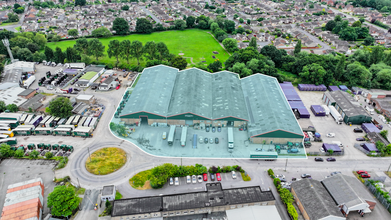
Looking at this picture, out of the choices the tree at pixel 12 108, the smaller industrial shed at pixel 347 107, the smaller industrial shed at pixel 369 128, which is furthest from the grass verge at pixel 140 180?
the smaller industrial shed at pixel 369 128

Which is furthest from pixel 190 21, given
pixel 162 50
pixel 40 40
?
pixel 40 40

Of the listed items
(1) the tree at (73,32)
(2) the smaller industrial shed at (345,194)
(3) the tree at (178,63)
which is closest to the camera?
(2) the smaller industrial shed at (345,194)

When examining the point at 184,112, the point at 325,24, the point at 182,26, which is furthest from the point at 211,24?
the point at 184,112

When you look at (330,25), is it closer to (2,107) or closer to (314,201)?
(314,201)

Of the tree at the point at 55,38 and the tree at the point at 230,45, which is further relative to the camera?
the tree at the point at 55,38

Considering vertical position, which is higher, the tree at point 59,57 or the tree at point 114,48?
the tree at point 114,48

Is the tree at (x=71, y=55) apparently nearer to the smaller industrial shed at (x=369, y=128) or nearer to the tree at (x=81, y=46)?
the tree at (x=81, y=46)
